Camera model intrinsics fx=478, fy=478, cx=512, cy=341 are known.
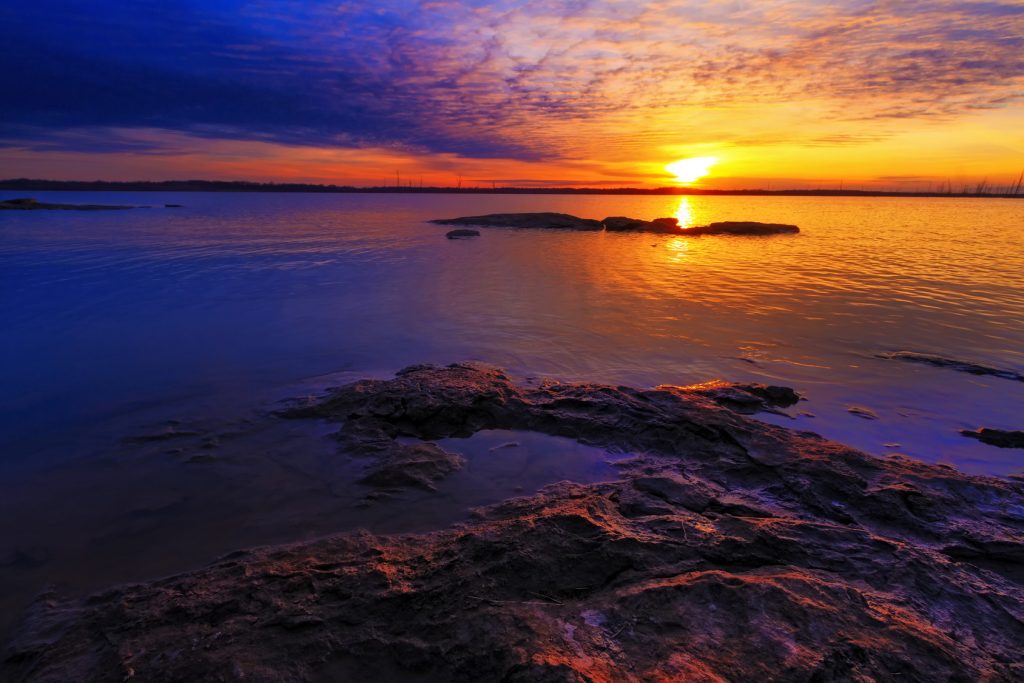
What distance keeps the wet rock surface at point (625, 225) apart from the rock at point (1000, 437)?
39146mm

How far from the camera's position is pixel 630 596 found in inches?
130

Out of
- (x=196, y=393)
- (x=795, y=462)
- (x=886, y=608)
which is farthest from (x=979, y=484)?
(x=196, y=393)

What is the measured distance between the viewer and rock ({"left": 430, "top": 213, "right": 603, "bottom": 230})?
157 ft

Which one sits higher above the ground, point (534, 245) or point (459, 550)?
point (534, 245)

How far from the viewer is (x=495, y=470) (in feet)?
18.3

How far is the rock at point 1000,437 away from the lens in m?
6.36

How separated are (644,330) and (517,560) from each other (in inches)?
374

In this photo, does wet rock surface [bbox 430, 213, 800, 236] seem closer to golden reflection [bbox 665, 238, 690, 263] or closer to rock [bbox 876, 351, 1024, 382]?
golden reflection [bbox 665, 238, 690, 263]

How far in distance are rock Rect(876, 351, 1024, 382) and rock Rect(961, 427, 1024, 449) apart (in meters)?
3.34

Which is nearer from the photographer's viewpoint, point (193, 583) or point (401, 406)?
point (193, 583)

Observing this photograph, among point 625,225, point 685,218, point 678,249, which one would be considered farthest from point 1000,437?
point 685,218

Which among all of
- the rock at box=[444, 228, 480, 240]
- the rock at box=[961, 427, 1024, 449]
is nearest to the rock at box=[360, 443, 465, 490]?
the rock at box=[961, 427, 1024, 449]

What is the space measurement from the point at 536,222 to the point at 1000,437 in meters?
44.4

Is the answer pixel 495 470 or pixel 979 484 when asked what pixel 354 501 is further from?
pixel 979 484
